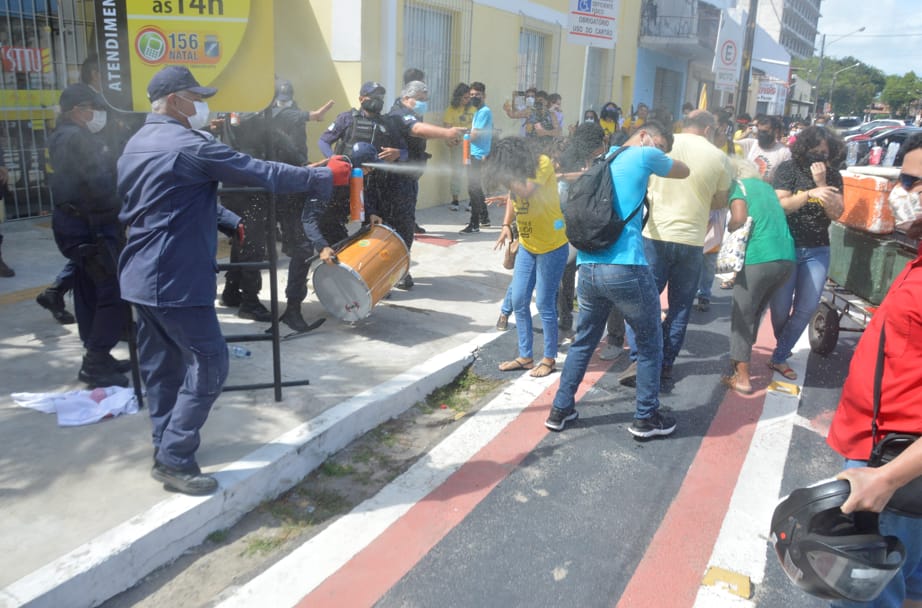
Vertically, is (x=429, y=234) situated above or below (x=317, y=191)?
below

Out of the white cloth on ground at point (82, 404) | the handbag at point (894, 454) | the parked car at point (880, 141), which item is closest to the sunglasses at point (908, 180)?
the handbag at point (894, 454)

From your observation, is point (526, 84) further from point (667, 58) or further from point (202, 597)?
point (202, 597)

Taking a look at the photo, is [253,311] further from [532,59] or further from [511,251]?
[532,59]

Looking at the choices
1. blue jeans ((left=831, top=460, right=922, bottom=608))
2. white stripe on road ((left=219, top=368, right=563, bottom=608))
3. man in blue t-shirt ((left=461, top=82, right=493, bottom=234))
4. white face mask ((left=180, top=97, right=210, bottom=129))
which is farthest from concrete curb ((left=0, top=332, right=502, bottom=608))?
man in blue t-shirt ((left=461, top=82, right=493, bottom=234))

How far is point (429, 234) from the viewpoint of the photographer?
1012 cm

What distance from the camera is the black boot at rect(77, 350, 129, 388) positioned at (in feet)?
14.7

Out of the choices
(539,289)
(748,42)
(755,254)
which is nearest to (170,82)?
(539,289)

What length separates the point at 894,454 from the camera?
209 cm

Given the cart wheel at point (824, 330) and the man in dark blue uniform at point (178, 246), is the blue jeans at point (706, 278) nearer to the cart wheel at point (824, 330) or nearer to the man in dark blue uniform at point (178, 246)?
the cart wheel at point (824, 330)

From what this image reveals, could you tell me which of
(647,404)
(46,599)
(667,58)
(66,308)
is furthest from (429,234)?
(667,58)

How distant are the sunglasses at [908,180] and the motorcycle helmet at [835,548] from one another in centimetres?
113

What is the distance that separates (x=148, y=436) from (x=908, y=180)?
12.0 ft

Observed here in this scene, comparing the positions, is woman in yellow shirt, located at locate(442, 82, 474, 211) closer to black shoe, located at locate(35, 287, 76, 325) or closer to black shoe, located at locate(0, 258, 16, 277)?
black shoe, located at locate(0, 258, 16, 277)

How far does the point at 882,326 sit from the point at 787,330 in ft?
11.8
